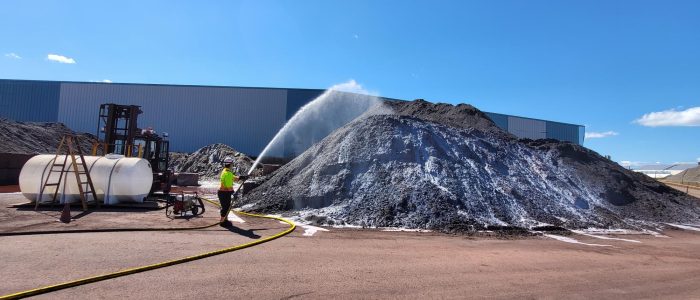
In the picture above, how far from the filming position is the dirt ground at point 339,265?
239 inches

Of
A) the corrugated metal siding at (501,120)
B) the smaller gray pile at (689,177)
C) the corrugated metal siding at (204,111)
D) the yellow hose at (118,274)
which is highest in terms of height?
the corrugated metal siding at (501,120)

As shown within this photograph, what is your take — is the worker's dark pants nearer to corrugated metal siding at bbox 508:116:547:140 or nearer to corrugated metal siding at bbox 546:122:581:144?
corrugated metal siding at bbox 508:116:547:140

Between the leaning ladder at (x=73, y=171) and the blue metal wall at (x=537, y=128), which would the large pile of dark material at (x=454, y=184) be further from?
the blue metal wall at (x=537, y=128)

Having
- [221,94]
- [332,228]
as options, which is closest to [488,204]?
[332,228]

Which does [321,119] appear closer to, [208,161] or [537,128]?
[208,161]

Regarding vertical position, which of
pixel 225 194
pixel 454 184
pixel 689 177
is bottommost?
Answer: pixel 225 194

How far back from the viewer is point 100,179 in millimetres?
14430

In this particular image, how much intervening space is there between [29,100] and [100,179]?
3925 centimetres

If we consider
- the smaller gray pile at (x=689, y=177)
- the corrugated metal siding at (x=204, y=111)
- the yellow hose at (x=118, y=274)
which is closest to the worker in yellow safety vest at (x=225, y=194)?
the yellow hose at (x=118, y=274)

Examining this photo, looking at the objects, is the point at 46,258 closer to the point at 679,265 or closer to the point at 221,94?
the point at 679,265

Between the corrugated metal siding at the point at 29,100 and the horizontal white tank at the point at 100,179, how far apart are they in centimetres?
3528

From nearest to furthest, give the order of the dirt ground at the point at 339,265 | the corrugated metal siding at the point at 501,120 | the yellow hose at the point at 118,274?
the yellow hose at the point at 118,274 < the dirt ground at the point at 339,265 < the corrugated metal siding at the point at 501,120

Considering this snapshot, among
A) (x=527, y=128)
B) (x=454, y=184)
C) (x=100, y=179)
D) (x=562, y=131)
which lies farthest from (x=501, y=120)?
(x=100, y=179)

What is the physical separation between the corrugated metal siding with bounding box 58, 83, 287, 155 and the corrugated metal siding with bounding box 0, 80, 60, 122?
394 cm
